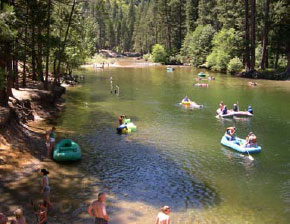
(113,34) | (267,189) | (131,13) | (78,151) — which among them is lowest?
(267,189)

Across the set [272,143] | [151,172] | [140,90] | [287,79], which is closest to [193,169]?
[151,172]

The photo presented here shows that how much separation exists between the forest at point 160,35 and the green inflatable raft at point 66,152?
448 centimetres

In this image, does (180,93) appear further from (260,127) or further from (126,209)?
(126,209)

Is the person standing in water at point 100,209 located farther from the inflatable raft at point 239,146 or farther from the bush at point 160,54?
the bush at point 160,54

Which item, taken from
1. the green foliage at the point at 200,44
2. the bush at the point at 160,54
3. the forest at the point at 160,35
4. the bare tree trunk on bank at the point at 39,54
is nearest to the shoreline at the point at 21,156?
the forest at the point at 160,35

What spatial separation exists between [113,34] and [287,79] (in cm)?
11113

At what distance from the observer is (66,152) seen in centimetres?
1791

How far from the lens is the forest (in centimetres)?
2484

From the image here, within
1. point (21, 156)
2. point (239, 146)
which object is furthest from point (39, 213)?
point (239, 146)

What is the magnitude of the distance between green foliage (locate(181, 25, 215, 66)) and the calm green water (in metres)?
47.6

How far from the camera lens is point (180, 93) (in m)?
44.0

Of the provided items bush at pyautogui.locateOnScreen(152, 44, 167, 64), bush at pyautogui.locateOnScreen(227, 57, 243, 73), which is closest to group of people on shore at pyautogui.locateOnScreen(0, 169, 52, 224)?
bush at pyautogui.locateOnScreen(227, 57, 243, 73)

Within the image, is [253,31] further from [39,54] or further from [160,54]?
[39,54]

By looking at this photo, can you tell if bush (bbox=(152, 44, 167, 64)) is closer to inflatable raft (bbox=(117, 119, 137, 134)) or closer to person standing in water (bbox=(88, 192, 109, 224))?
inflatable raft (bbox=(117, 119, 137, 134))
